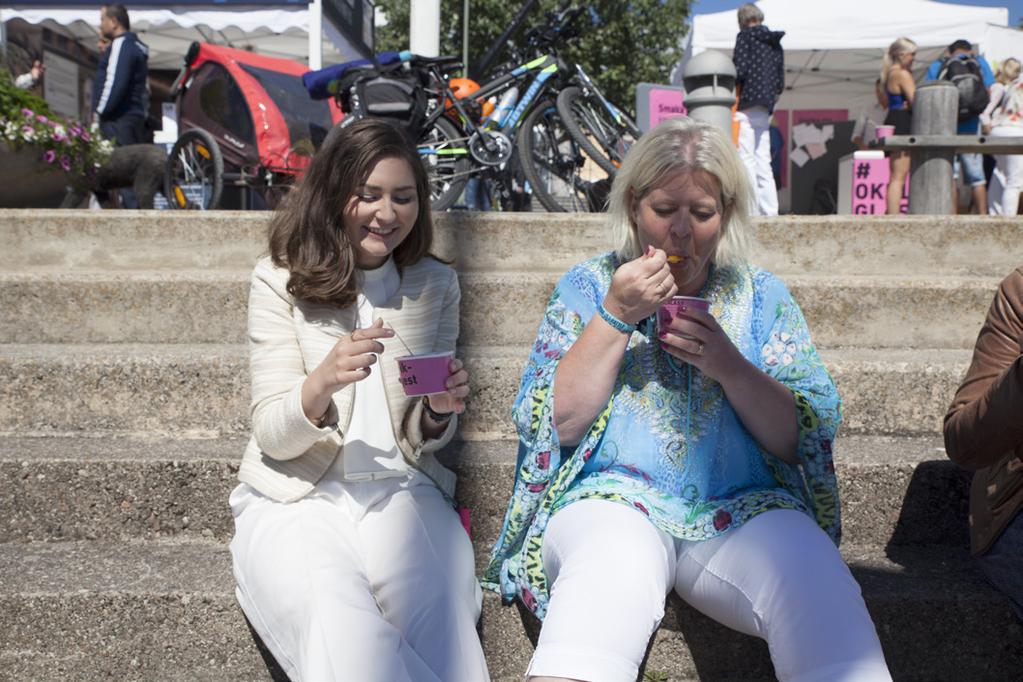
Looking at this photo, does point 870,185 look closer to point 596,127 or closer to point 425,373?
point 596,127

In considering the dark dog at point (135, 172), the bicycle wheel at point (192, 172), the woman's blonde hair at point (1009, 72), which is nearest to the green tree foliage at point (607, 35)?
the woman's blonde hair at point (1009, 72)

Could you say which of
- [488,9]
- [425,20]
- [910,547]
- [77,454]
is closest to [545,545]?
[910,547]

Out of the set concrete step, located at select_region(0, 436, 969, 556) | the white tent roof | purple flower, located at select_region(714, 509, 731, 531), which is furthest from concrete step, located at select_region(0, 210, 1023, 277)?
the white tent roof

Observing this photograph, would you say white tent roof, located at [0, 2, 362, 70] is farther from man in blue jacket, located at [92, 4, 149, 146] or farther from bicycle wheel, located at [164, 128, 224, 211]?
bicycle wheel, located at [164, 128, 224, 211]

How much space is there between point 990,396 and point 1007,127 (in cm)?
648

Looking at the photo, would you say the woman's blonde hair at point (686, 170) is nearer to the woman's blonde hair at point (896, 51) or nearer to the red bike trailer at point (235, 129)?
the red bike trailer at point (235, 129)

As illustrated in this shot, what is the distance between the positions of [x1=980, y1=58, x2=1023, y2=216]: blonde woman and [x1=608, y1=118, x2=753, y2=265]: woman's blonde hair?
6.19m

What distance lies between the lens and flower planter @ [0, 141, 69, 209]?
4500mm

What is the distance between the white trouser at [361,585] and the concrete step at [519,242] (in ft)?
5.96

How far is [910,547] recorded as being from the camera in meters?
2.44

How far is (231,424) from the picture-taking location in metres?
2.79

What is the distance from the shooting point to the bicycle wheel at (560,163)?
5.56 metres

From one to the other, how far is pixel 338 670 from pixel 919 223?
2.81m

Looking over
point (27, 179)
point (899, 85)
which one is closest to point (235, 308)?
point (27, 179)
